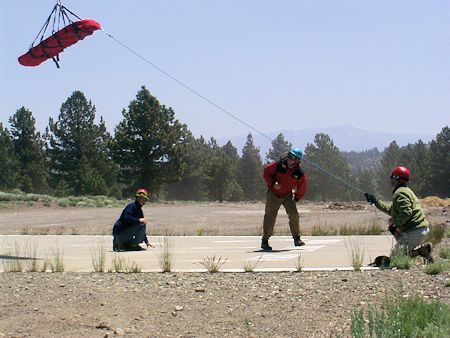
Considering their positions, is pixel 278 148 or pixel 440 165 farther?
pixel 278 148

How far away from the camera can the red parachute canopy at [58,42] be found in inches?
543

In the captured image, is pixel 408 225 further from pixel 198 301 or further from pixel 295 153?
pixel 198 301

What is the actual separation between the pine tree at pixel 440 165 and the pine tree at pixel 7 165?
52.0m

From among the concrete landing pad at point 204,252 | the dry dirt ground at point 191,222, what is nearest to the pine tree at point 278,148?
the dry dirt ground at point 191,222

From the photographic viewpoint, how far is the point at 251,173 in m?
128

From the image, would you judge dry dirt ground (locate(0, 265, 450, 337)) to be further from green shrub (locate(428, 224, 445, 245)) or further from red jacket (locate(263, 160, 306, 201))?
red jacket (locate(263, 160, 306, 201))

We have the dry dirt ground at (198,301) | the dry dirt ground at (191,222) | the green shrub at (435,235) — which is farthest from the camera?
the dry dirt ground at (191,222)

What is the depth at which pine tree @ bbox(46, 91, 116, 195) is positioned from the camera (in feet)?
300

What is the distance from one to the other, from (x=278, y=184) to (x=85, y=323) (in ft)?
21.7

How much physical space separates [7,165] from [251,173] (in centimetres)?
5318

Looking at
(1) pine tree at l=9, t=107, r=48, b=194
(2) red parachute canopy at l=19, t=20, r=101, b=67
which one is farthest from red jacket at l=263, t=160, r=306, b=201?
(1) pine tree at l=9, t=107, r=48, b=194

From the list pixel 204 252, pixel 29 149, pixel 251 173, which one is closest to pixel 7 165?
pixel 29 149

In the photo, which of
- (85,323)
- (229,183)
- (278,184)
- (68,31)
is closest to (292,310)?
(85,323)

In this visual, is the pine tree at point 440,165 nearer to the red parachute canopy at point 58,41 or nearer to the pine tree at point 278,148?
the pine tree at point 278,148
